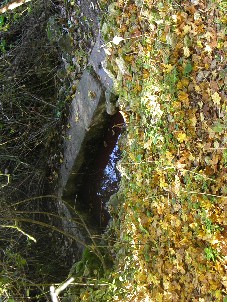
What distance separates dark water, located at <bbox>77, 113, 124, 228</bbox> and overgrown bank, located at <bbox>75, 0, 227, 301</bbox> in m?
0.47

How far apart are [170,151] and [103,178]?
74.6 inches

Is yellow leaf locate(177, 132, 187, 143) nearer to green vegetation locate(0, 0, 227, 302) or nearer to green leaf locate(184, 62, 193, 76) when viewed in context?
green vegetation locate(0, 0, 227, 302)

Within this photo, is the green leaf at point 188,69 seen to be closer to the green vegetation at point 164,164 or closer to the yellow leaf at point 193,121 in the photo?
the green vegetation at point 164,164

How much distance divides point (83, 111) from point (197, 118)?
A: 2.02 meters

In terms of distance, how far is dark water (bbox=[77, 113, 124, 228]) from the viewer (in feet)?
16.8

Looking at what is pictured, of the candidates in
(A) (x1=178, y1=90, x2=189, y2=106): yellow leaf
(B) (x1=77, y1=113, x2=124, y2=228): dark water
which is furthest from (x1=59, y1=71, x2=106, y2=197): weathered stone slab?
(A) (x1=178, y1=90, x2=189, y2=106): yellow leaf

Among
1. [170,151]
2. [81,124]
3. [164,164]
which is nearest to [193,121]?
[170,151]

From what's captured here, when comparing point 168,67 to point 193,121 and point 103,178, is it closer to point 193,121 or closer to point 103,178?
point 193,121

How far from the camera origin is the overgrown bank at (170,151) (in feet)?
10.3

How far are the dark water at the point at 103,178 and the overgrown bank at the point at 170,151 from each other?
0.47 meters

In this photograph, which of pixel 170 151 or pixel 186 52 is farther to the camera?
pixel 170 151

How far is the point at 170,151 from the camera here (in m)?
3.64

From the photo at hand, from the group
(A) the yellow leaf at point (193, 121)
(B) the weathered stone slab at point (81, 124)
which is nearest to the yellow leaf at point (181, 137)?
(A) the yellow leaf at point (193, 121)

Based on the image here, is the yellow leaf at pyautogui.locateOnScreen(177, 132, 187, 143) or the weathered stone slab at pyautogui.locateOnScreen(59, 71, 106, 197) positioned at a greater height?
the weathered stone slab at pyautogui.locateOnScreen(59, 71, 106, 197)
